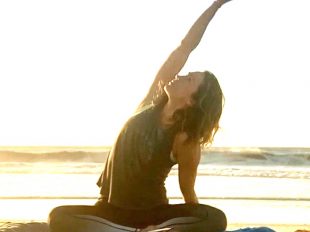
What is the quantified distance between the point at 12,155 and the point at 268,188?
16608 millimetres

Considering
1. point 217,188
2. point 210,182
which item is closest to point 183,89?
point 217,188

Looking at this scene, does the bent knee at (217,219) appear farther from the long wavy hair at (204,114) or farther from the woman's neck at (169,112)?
the woman's neck at (169,112)

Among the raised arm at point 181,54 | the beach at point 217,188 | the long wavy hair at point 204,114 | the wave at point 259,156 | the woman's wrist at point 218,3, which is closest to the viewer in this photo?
the long wavy hair at point 204,114

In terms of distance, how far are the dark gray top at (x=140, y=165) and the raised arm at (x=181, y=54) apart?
0.54m

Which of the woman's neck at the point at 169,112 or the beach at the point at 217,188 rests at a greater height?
the woman's neck at the point at 169,112

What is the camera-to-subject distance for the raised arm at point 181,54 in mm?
6121

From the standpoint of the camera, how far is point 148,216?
18.4ft

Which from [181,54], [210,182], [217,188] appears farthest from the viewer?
[210,182]

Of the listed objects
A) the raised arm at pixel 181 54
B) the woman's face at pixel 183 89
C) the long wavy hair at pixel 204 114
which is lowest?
the long wavy hair at pixel 204 114

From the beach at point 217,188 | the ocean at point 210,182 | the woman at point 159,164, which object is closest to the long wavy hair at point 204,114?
the woman at point 159,164

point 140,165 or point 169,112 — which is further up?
point 169,112

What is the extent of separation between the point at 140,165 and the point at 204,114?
614mm

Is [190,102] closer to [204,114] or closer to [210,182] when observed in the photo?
[204,114]

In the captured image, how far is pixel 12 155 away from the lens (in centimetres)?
3266
